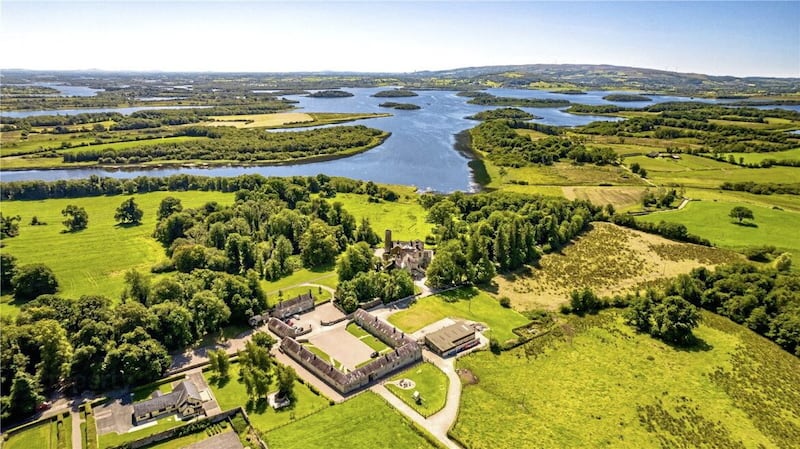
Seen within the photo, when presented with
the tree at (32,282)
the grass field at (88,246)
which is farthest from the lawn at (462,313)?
the tree at (32,282)

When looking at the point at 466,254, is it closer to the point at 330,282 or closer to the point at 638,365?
the point at 330,282

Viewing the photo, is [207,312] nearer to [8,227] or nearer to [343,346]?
[343,346]

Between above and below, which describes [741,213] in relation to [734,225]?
above

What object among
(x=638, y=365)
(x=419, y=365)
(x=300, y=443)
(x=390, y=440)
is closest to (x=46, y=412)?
(x=300, y=443)

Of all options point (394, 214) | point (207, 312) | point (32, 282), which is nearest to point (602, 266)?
point (394, 214)

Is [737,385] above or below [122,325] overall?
below
